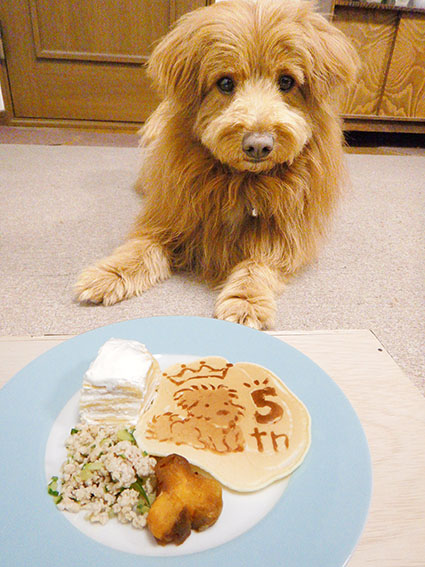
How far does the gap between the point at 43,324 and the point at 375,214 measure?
1.42 meters

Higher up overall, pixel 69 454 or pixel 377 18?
pixel 377 18

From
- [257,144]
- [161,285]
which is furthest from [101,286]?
[257,144]

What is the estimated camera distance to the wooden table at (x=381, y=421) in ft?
1.66

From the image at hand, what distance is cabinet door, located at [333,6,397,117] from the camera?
8.43ft

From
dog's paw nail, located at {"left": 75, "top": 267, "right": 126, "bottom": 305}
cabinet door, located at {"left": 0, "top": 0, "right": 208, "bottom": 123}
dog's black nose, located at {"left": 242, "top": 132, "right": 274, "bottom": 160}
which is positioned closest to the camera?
dog's black nose, located at {"left": 242, "top": 132, "right": 274, "bottom": 160}

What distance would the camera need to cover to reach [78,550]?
47 centimetres

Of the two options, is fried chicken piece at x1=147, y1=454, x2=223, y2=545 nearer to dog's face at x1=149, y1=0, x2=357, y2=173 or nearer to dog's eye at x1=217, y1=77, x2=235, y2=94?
dog's face at x1=149, y1=0, x2=357, y2=173

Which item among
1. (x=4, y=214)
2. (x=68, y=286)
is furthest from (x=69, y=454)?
(x=4, y=214)

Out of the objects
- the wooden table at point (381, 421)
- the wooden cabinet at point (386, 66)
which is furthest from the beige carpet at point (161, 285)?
the wooden cabinet at point (386, 66)

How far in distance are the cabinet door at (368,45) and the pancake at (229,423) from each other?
7.32ft

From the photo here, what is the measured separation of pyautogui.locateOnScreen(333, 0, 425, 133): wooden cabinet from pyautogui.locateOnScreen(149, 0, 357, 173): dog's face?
1.69 m

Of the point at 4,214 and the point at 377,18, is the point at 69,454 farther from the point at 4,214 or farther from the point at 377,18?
the point at 377,18

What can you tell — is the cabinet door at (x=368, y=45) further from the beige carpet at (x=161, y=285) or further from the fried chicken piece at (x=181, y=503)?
the fried chicken piece at (x=181, y=503)

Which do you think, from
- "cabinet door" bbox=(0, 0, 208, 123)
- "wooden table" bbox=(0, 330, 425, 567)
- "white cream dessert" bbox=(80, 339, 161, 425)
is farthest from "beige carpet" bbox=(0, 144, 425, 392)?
"cabinet door" bbox=(0, 0, 208, 123)
